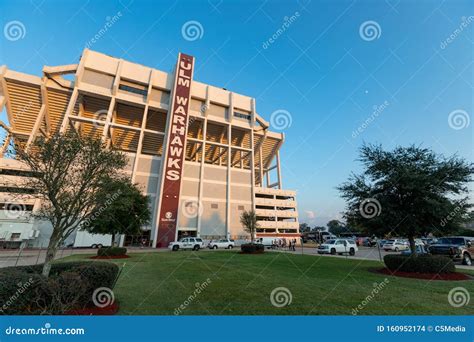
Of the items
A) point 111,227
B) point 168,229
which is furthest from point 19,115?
point 111,227

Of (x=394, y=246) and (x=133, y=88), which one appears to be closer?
(x=394, y=246)

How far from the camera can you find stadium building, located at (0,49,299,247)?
38250 millimetres

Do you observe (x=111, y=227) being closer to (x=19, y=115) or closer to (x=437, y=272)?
(x=437, y=272)

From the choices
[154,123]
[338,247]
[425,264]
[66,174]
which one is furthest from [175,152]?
[425,264]

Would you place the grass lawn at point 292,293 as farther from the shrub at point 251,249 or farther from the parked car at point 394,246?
the parked car at point 394,246

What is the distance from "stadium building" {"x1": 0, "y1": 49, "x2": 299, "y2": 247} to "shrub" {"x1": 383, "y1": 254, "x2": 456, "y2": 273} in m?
33.1

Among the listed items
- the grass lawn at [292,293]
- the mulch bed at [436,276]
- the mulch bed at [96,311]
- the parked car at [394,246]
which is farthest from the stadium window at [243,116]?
the mulch bed at [96,311]

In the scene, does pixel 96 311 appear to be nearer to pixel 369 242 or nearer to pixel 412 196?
pixel 412 196

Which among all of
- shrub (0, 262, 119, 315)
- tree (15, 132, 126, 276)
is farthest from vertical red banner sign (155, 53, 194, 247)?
shrub (0, 262, 119, 315)

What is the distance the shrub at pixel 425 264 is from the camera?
11430mm

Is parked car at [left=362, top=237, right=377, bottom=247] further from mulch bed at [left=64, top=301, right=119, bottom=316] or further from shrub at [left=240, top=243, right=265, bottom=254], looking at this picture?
mulch bed at [left=64, top=301, right=119, bottom=316]

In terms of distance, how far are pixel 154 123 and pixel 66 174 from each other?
43.8 metres

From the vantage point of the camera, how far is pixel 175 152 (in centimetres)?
4159

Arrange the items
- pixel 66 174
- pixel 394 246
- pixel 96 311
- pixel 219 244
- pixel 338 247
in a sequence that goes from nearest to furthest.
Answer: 1. pixel 96 311
2. pixel 66 174
3. pixel 338 247
4. pixel 394 246
5. pixel 219 244
